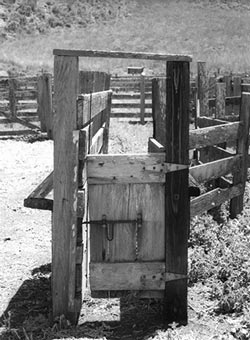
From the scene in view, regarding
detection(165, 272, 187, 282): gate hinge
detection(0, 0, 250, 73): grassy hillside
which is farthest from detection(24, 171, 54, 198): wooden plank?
detection(0, 0, 250, 73): grassy hillside

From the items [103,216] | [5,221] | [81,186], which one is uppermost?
[81,186]

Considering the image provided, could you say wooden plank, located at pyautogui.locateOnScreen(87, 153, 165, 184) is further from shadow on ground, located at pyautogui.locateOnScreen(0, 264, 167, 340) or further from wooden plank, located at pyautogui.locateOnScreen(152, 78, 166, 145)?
shadow on ground, located at pyautogui.locateOnScreen(0, 264, 167, 340)

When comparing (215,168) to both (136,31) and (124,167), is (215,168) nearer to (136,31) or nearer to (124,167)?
(124,167)

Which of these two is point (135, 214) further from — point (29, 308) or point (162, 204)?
point (29, 308)

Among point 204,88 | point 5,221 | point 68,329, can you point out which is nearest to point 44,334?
point 68,329

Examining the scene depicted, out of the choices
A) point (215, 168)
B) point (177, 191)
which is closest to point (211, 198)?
point (215, 168)

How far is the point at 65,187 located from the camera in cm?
383

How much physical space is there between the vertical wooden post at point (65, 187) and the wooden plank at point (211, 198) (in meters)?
2.17

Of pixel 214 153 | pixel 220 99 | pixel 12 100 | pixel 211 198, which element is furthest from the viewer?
pixel 12 100

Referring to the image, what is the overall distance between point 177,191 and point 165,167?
19 cm

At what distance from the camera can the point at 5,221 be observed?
7180 mm

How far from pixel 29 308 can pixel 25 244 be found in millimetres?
1824

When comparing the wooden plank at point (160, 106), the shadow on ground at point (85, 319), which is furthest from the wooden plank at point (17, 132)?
the wooden plank at point (160, 106)

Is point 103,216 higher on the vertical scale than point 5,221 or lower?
higher
